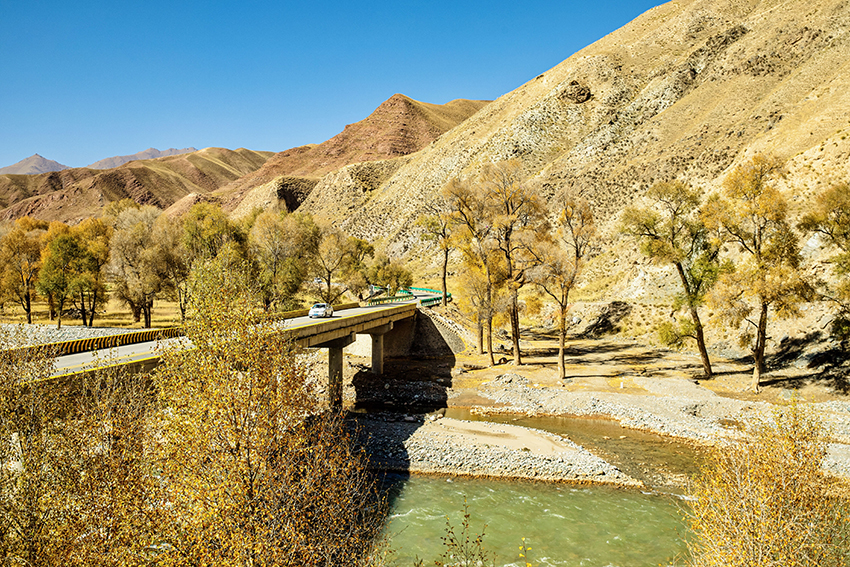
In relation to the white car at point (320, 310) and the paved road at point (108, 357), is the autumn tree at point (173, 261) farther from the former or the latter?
the paved road at point (108, 357)

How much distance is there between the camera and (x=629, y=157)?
81.4 m

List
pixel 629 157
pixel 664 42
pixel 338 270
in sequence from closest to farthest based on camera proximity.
Answer: pixel 338 270 → pixel 629 157 → pixel 664 42

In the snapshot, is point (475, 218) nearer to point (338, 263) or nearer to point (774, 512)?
point (338, 263)

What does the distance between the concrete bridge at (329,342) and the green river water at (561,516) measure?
593 cm

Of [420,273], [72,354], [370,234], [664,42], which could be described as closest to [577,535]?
[72,354]

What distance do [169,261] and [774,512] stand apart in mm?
51921

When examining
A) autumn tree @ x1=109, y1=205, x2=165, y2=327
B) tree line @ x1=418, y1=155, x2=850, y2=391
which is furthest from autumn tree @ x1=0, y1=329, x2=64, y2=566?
autumn tree @ x1=109, y1=205, x2=165, y2=327

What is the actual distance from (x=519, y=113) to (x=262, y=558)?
4489 inches

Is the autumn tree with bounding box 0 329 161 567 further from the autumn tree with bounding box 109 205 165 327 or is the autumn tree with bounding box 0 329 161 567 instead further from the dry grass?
the dry grass

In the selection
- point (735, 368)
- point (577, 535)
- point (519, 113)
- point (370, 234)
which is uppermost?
point (519, 113)

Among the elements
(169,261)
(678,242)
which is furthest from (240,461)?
(169,261)

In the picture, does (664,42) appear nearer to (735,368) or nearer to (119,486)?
(735,368)

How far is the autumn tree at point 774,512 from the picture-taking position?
9.68m

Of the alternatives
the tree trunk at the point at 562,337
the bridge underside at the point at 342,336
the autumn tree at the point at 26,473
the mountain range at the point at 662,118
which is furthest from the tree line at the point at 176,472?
the mountain range at the point at 662,118
